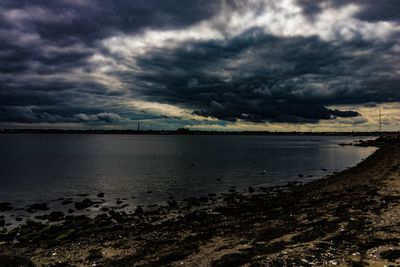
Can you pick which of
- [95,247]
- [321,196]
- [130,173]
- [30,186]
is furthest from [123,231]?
[130,173]

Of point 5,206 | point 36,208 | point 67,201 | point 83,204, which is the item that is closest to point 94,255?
point 83,204

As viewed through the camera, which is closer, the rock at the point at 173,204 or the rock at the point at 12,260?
the rock at the point at 12,260

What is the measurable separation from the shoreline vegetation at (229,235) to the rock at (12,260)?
4cm

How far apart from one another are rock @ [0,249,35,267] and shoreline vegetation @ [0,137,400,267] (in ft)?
0.12

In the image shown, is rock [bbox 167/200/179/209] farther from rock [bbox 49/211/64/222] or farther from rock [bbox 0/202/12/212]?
rock [bbox 0/202/12/212]

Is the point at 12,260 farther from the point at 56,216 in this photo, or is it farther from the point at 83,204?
the point at 83,204

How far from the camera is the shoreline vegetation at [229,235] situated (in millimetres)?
13992

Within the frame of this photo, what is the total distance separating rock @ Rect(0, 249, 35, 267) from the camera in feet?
42.8

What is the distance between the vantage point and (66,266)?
54.3ft

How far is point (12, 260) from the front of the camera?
43.3 feet

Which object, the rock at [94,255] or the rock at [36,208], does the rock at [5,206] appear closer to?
the rock at [36,208]

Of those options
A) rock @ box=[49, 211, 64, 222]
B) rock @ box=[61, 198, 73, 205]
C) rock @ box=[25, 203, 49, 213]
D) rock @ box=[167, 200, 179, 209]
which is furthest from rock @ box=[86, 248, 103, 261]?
rock @ box=[61, 198, 73, 205]

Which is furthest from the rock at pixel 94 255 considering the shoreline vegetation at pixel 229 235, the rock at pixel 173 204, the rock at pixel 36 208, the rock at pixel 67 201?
the rock at pixel 67 201

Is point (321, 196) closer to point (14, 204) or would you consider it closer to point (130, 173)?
point (14, 204)
